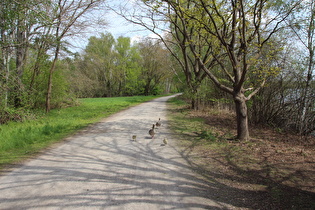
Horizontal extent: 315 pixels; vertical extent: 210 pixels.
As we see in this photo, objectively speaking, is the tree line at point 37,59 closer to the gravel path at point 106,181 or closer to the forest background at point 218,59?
the forest background at point 218,59

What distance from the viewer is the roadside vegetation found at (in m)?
3.17

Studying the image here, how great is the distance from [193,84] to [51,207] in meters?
12.2

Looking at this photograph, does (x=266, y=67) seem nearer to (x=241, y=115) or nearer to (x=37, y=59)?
(x=241, y=115)

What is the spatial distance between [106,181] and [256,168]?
3288 mm

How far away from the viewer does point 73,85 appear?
1950cm

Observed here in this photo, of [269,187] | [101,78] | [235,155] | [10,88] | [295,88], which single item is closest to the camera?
[269,187]

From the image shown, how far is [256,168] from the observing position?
4.31 meters

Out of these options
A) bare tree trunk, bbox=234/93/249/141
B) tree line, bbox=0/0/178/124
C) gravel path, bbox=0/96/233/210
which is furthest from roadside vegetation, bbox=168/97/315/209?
tree line, bbox=0/0/178/124

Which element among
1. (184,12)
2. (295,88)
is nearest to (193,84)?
(295,88)

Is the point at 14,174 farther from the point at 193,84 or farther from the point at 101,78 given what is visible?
the point at 101,78

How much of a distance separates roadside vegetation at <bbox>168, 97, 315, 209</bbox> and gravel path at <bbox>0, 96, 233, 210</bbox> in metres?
0.42

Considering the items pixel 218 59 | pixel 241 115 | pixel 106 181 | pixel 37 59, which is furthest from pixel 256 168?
pixel 37 59

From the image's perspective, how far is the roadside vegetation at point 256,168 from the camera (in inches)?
125

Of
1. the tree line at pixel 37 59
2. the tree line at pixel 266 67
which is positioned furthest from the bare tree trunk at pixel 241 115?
the tree line at pixel 37 59
